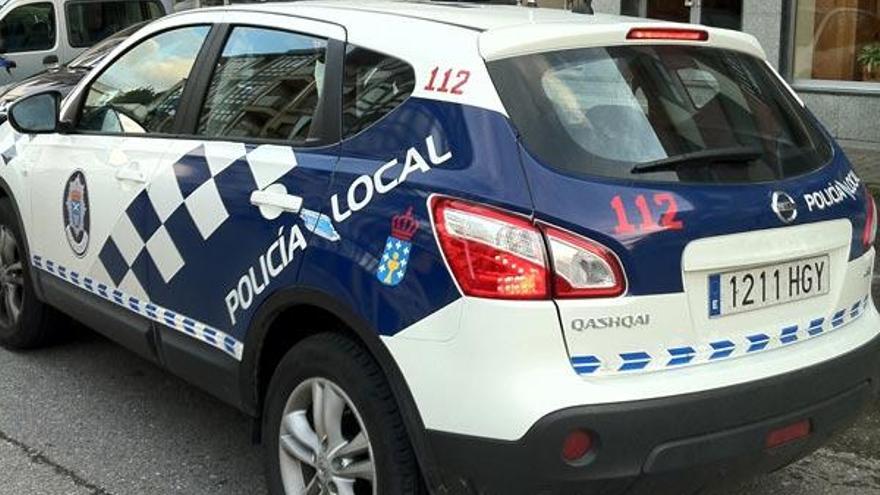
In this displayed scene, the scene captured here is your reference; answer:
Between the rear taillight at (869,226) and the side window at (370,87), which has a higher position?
the side window at (370,87)

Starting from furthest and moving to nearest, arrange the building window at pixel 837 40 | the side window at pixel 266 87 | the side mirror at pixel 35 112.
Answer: the building window at pixel 837 40
the side mirror at pixel 35 112
the side window at pixel 266 87

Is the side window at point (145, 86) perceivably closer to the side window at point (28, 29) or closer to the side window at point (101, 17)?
the side window at point (28, 29)

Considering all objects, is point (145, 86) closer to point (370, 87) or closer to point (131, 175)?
point (131, 175)

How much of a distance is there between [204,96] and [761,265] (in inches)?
79.0

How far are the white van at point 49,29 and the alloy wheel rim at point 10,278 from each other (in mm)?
5896

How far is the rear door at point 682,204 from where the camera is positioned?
2449 millimetres

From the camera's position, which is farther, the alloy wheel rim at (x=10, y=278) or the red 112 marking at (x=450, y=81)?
the alloy wheel rim at (x=10, y=278)

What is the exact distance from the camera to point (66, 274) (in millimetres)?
4297

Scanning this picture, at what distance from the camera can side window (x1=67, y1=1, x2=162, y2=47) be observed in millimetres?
10790

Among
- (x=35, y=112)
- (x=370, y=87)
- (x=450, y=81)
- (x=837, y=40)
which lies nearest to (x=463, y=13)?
(x=370, y=87)

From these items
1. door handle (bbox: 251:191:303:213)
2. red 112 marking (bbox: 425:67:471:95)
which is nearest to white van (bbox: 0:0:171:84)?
door handle (bbox: 251:191:303:213)

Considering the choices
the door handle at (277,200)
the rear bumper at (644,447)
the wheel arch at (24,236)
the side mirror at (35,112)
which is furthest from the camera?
the wheel arch at (24,236)

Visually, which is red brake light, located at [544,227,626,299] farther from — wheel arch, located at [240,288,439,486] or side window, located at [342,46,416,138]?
side window, located at [342,46,416,138]

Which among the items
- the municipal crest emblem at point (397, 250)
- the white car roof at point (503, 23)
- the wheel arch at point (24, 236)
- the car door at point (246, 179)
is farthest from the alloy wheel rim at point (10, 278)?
the municipal crest emblem at point (397, 250)
